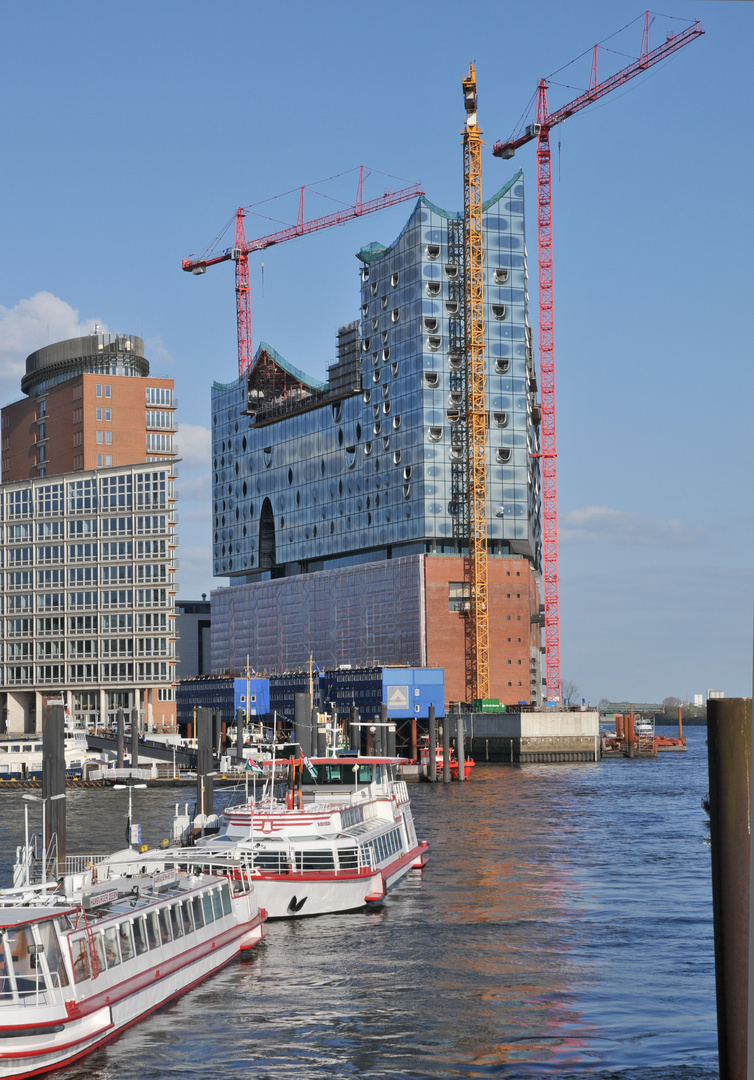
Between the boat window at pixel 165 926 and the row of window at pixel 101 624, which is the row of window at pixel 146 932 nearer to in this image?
the boat window at pixel 165 926

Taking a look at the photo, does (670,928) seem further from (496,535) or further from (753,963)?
(496,535)

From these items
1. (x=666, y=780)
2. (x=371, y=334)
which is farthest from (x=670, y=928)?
(x=371, y=334)

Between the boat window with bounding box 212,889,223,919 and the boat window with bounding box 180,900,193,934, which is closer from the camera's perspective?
the boat window with bounding box 180,900,193,934

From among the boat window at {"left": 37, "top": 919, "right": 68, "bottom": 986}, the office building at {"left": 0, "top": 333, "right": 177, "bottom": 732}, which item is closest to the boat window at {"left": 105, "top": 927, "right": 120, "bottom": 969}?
the boat window at {"left": 37, "top": 919, "right": 68, "bottom": 986}

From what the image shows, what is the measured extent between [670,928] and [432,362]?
144211 millimetres

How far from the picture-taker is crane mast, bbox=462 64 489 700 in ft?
600

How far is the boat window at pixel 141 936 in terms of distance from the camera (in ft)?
119

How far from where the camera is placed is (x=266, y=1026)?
114ft

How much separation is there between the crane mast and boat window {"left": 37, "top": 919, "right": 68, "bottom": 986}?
151 metres

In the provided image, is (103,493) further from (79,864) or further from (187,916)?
(187,916)

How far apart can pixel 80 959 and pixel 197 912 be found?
8.84m

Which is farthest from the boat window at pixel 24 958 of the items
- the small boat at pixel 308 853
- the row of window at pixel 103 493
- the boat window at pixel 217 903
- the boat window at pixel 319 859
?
the row of window at pixel 103 493

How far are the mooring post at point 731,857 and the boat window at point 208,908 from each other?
2483cm

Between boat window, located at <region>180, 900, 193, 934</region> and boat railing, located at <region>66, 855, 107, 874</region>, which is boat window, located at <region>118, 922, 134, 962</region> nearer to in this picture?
boat window, located at <region>180, 900, 193, 934</region>
